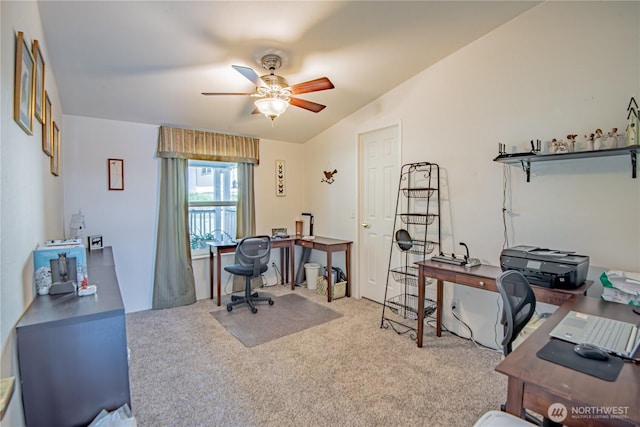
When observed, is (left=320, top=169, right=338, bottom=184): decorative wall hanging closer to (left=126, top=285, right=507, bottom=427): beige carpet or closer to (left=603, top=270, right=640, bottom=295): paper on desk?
(left=126, top=285, right=507, bottom=427): beige carpet

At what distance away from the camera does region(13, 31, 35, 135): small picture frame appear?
1273 millimetres

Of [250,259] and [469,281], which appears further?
[250,259]

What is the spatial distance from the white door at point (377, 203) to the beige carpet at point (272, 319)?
2.44 ft

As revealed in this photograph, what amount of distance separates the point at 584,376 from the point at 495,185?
200 cm

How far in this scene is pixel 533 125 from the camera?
2.53 metres

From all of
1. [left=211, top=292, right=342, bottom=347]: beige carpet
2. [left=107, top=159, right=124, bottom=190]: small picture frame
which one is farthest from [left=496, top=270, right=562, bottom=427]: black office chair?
[left=107, top=159, right=124, bottom=190]: small picture frame

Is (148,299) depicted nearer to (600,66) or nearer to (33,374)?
(33,374)

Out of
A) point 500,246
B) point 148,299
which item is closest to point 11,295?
point 148,299

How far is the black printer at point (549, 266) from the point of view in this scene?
2014 millimetres

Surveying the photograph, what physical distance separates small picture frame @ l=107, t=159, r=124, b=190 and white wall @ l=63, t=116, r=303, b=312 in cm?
4

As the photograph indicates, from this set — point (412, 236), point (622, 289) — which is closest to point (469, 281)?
point (622, 289)

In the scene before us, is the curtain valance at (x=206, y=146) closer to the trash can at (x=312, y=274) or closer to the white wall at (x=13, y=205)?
the trash can at (x=312, y=274)

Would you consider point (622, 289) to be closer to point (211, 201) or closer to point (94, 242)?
point (211, 201)

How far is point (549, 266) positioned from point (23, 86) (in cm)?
306
